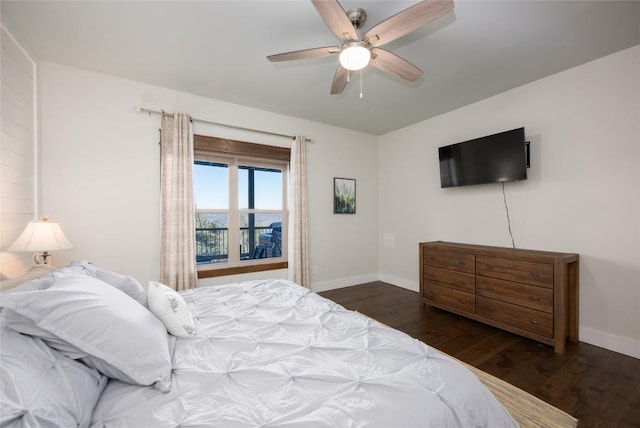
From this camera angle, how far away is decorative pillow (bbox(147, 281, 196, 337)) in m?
1.38

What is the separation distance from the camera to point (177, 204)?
10.2 ft

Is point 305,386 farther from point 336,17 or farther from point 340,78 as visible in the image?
point 340,78

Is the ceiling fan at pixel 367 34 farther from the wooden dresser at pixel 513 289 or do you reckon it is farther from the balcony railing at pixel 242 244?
the balcony railing at pixel 242 244

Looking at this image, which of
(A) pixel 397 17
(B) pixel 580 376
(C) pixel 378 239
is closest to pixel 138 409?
(A) pixel 397 17

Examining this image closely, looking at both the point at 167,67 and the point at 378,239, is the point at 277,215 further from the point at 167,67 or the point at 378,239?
the point at 167,67

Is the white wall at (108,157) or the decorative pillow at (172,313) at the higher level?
the white wall at (108,157)

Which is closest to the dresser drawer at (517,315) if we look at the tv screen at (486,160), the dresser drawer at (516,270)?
the dresser drawer at (516,270)

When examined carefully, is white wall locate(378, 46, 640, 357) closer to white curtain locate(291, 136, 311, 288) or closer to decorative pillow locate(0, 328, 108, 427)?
white curtain locate(291, 136, 311, 288)

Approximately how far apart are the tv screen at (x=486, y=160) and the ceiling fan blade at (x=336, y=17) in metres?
2.30

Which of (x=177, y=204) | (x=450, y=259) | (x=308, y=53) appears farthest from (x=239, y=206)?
(x=450, y=259)

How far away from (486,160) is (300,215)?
8.24 ft

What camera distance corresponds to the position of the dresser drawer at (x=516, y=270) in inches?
97.0

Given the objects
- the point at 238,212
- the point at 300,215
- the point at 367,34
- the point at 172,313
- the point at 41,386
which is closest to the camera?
the point at 41,386

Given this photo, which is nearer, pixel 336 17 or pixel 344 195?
pixel 336 17
